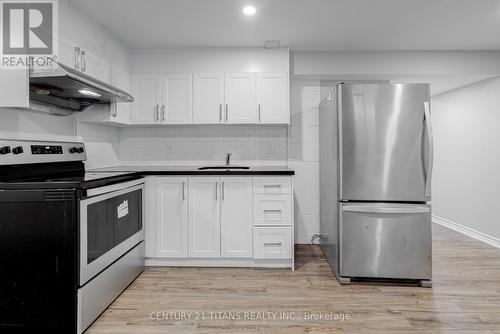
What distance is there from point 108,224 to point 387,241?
2220 mm

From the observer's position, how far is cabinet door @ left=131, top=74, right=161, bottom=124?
3.20 m

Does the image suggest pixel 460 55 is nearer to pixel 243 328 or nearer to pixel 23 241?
pixel 243 328

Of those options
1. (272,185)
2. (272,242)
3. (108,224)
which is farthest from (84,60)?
(272,242)

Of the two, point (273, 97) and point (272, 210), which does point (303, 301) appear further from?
point (273, 97)

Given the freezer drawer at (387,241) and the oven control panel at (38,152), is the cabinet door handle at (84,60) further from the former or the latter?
the freezer drawer at (387,241)

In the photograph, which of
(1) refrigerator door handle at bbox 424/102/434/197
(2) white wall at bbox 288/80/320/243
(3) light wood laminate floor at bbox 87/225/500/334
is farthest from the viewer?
(2) white wall at bbox 288/80/320/243

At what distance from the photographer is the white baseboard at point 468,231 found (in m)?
3.51

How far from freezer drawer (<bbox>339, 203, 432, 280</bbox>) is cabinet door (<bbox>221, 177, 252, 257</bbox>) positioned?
87 centimetres

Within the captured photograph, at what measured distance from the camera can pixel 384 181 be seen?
7.98 ft

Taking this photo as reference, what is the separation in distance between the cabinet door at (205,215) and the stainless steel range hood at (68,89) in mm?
1031

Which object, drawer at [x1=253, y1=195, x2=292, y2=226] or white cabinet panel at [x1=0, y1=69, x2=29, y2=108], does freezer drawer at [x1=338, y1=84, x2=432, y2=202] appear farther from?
white cabinet panel at [x1=0, y1=69, x2=29, y2=108]

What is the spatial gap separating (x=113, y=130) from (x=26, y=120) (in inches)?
48.8

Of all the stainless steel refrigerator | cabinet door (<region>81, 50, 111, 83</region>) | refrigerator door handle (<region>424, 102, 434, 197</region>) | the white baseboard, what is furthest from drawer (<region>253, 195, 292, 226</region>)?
the white baseboard

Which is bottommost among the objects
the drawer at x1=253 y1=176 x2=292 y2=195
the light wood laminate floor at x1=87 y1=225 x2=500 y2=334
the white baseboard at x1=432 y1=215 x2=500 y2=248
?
the light wood laminate floor at x1=87 y1=225 x2=500 y2=334
